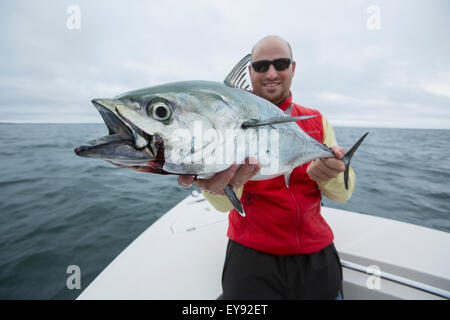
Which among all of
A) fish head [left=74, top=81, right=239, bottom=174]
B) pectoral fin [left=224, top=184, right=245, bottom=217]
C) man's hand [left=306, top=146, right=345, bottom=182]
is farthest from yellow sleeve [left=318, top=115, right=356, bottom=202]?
fish head [left=74, top=81, right=239, bottom=174]

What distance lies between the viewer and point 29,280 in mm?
2846

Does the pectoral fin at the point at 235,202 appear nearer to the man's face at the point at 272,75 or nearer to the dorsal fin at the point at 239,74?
the dorsal fin at the point at 239,74

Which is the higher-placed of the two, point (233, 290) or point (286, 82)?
point (286, 82)

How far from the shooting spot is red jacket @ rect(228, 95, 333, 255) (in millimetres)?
1721

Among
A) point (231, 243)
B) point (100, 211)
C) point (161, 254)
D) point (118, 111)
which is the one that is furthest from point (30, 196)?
point (118, 111)

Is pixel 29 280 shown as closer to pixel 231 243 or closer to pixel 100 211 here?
pixel 100 211

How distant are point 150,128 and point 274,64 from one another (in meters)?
1.58

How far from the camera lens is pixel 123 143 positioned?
2.54 ft

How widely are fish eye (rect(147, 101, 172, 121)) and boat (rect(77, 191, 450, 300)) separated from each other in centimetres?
161

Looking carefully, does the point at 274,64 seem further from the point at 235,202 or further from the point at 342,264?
the point at 342,264

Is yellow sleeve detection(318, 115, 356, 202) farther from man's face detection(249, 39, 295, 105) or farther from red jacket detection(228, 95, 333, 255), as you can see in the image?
man's face detection(249, 39, 295, 105)
